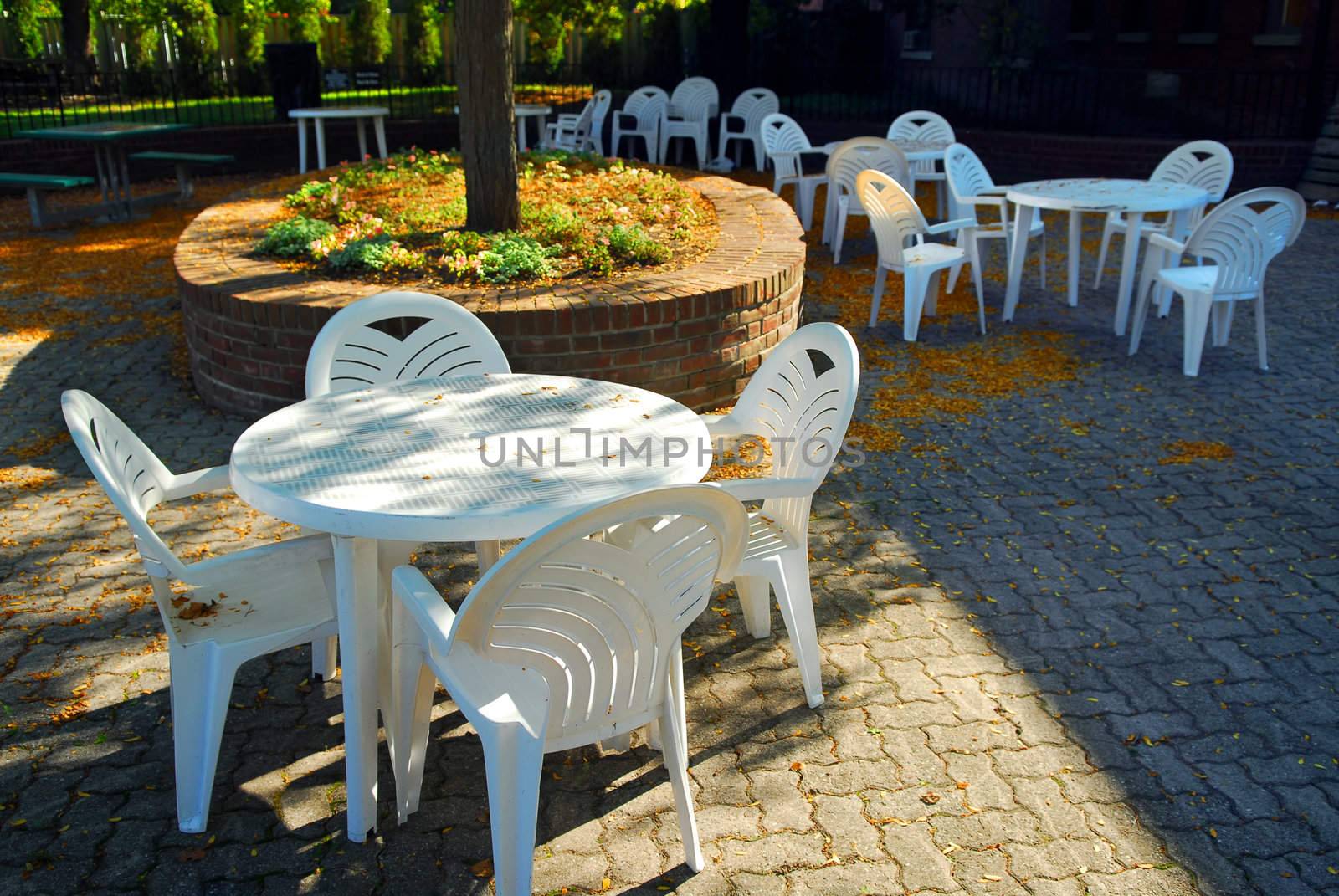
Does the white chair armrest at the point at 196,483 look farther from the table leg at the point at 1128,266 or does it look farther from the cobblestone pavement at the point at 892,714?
the table leg at the point at 1128,266

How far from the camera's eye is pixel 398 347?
3.79m

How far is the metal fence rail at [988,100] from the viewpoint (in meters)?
13.7

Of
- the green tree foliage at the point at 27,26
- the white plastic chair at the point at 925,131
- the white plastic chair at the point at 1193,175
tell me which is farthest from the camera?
the green tree foliage at the point at 27,26

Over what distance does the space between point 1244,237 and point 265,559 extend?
545 centimetres

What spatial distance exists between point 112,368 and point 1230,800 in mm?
6037

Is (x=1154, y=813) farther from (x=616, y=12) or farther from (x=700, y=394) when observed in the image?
(x=616, y=12)

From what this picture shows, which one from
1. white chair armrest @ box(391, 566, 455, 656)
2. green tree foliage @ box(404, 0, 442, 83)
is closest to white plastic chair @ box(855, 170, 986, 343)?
white chair armrest @ box(391, 566, 455, 656)

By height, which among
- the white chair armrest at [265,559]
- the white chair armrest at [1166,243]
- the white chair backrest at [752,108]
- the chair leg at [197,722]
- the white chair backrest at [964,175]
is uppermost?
the white chair backrest at [752,108]

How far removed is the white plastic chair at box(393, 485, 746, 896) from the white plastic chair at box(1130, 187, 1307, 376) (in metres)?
4.88

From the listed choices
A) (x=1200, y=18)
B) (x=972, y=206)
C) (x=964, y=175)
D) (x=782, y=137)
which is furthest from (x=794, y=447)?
(x=1200, y=18)

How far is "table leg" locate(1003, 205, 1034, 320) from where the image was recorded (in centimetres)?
761

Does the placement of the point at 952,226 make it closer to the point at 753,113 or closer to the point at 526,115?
the point at 753,113

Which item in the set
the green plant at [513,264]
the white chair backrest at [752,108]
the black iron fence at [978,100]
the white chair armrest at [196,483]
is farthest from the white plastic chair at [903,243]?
the black iron fence at [978,100]

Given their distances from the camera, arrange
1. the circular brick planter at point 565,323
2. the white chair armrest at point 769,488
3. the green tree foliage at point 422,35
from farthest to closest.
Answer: the green tree foliage at point 422,35
the circular brick planter at point 565,323
the white chair armrest at point 769,488
